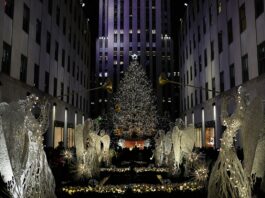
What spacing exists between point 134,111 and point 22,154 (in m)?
37.6

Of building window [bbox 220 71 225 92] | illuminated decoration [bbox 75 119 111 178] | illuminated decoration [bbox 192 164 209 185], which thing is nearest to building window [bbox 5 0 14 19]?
illuminated decoration [bbox 75 119 111 178]

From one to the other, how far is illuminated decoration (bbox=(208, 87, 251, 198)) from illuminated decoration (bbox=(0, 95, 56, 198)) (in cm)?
425

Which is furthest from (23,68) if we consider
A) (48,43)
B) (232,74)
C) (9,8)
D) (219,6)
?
(219,6)

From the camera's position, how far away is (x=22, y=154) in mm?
7742

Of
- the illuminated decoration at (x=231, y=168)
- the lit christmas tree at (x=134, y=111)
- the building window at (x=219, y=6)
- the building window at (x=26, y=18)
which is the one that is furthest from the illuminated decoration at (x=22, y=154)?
the lit christmas tree at (x=134, y=111)

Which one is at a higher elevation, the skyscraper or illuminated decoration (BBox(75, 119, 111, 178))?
the skyscraper

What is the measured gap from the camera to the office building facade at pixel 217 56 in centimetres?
2261

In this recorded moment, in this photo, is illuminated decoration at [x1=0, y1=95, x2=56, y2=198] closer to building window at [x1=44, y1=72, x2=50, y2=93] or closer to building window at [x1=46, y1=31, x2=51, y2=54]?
building window at [x1=44, y1=72, x2=50, y2=93]

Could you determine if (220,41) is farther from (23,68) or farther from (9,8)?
(9,8)

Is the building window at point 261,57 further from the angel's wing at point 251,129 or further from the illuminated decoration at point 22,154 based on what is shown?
the illuminated decoration at point 22,154

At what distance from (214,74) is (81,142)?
21.9 m

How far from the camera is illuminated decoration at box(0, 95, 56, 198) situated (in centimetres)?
736

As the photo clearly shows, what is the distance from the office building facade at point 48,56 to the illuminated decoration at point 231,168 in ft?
31.6

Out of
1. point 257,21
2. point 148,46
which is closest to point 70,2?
point 257,21
